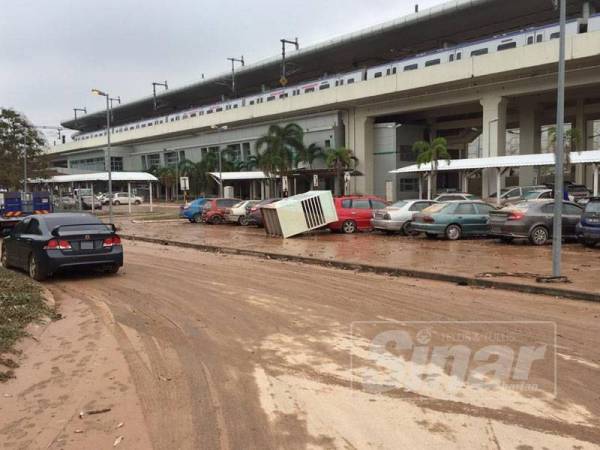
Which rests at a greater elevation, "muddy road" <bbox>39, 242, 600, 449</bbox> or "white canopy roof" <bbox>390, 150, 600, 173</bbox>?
"white canopy roof" <bbox>390, 150, 600, 173</bbox>

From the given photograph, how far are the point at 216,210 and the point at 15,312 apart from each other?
2289cm

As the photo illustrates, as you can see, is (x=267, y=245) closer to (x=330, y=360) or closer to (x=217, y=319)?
(x=217, y=319)

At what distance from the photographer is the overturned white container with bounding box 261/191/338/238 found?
69.9 ft

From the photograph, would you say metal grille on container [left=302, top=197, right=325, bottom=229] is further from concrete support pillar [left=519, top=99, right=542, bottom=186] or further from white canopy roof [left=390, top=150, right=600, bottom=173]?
concrete support pillar [left=519, top=99, right=542, bottom=186]

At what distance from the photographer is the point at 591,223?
1587cm

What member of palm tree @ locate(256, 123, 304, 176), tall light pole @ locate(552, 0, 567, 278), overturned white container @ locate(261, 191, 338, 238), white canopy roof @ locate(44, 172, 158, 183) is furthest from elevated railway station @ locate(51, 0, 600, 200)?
tall light pole @ locate(552, 0, 567, 278)

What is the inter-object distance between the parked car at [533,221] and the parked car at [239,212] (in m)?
14.4

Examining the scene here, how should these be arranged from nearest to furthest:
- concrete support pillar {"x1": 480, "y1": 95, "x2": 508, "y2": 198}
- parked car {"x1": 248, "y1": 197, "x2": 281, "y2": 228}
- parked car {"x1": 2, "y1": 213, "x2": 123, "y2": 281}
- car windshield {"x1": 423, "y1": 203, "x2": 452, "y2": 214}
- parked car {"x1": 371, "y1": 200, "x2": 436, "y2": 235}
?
parked car {"x1": 2, "y1": 213, "x2": 123, "y2": 281}
car windshield {"x1": 423, "y1": 203, "x2": 452, "y2": 214}
parked car {"x1": 371, "y1": 200, "x2": 436, "y2": 235}
parked car {"x1": 248, "y1": 197, "x2": 281, "y2": 228}
concrete support pillar {"x1": 480, "y1": 95, "x2": 508, "y2": 198}

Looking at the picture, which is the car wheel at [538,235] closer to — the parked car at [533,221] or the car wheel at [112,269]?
the parked car at [533,221]

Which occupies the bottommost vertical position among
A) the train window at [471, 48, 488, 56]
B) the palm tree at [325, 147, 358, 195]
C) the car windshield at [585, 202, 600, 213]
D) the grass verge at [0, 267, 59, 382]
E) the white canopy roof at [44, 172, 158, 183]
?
the grass verge at [0, 267, 59, 382]

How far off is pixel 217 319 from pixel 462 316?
3493 mm

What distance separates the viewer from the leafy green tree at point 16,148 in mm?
55344

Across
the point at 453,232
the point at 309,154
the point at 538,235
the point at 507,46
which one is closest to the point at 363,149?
the point at 309,154

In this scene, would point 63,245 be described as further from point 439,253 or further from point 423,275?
point 439,253
